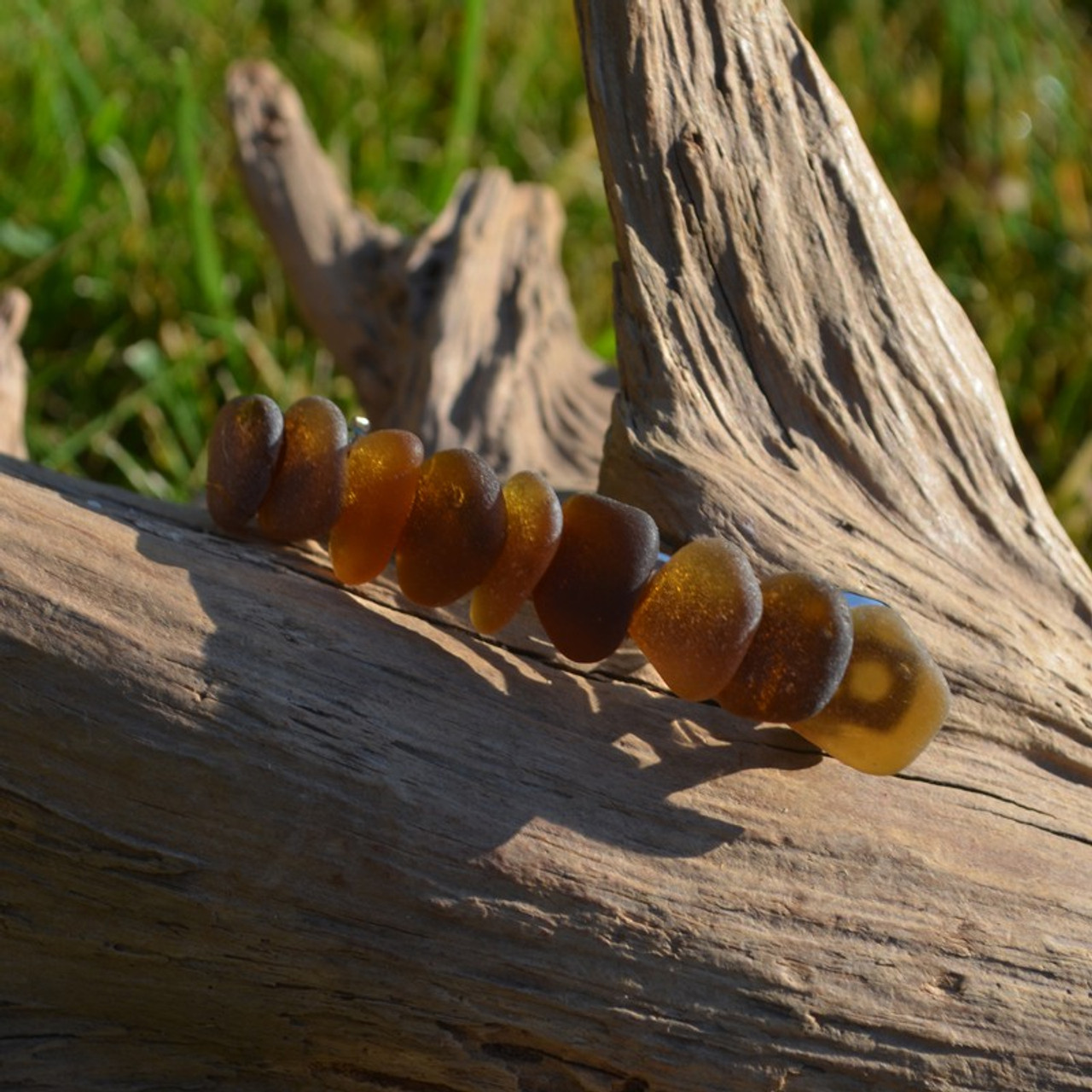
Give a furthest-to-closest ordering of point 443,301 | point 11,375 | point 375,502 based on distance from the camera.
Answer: point 443,301
point 11,375
point 375,502

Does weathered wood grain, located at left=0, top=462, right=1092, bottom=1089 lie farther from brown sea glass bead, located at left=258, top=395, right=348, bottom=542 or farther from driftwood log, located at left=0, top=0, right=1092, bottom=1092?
brown sea glass bead, located at left=258, top=395, right=348, bottom=542

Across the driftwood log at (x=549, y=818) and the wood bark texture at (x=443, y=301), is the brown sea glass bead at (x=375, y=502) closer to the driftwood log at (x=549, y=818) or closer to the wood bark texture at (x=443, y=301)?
the driftwood log at (x=549, y=818)

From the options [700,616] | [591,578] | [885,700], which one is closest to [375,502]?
[591,578]

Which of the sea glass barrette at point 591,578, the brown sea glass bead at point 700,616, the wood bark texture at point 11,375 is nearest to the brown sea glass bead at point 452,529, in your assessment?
the sea glass barrette at point 591,578

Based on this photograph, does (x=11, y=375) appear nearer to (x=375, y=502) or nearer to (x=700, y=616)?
(x=375, y=502)

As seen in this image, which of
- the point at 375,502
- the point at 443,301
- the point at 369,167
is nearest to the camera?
the point at 375,502
